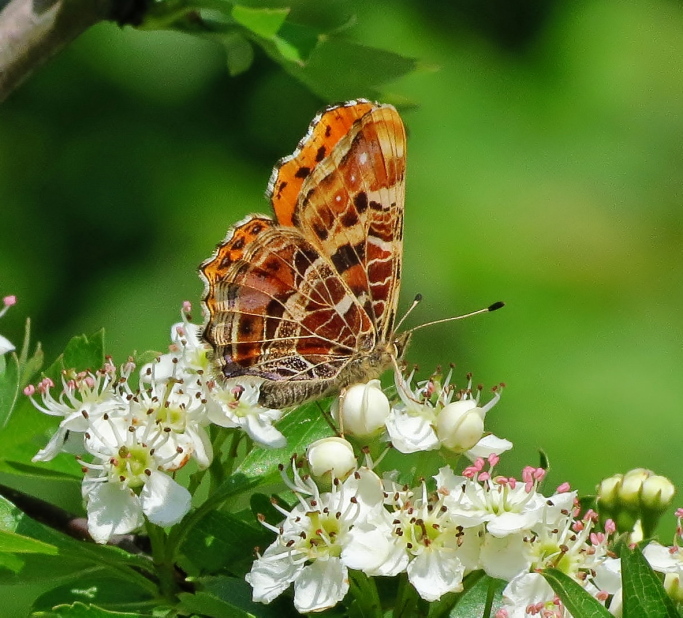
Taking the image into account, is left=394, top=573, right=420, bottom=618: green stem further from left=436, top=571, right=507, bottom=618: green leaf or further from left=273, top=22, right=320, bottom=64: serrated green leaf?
left=273, top=22, right=320, bottom=64: serrated green leaf

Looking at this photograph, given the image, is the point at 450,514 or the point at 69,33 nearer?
the point at 450,514

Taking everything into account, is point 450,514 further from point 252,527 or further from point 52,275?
point 52,275

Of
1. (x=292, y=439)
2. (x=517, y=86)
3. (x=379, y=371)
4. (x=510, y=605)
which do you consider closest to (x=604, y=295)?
(x=517, y=86)

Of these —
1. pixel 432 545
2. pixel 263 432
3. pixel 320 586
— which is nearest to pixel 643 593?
pixel 432 545

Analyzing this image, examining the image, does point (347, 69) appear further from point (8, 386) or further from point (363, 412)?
point (8, 386)

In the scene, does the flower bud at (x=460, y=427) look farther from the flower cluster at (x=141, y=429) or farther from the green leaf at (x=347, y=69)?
the green leaf at (x=347, y=69)

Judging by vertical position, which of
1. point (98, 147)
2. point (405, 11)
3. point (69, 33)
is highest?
point (69, 33)

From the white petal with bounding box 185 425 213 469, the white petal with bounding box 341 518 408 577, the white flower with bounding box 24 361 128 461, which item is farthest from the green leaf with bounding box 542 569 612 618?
the white flower with bounding box 24 361 128 461
